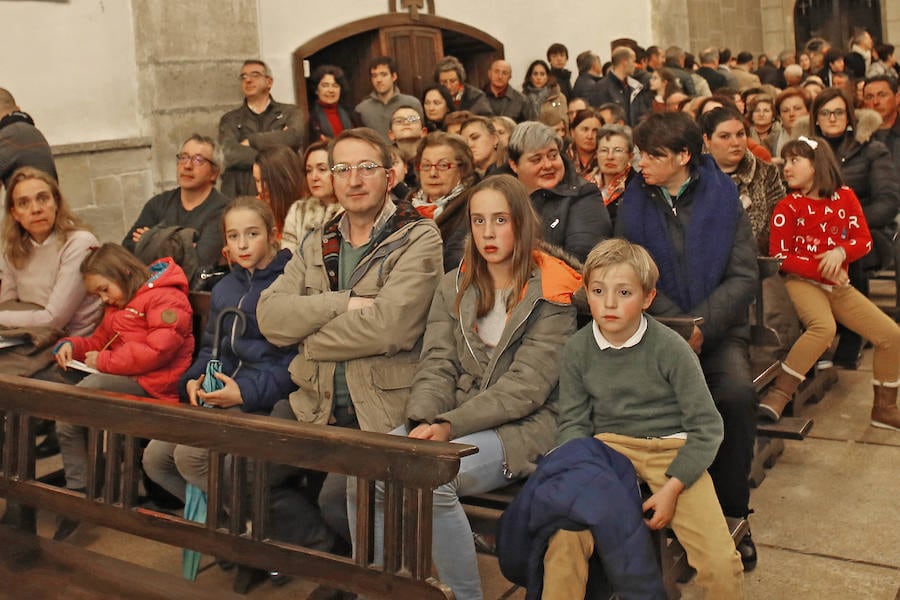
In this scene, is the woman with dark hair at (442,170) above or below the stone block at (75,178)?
below

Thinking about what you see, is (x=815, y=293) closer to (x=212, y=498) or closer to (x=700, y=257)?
(x=700, y=257)

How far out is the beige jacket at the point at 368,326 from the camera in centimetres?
379

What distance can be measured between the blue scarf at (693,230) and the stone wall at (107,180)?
205 inches

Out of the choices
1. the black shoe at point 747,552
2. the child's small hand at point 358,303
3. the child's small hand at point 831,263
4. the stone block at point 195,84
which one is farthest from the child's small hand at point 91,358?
the stone block at point 195,84

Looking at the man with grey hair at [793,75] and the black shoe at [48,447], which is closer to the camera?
the black shoe at [48,447]

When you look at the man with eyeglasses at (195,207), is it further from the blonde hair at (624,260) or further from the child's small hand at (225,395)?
the blonde hair at (624,260)

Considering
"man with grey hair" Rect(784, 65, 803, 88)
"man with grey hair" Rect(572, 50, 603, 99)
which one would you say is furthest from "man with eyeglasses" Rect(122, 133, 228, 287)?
"man with grey hair" Rect(784, 65, 803, 88)

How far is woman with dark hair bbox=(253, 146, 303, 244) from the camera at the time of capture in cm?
571

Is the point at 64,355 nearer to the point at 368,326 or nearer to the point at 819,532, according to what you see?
the point at 368,326

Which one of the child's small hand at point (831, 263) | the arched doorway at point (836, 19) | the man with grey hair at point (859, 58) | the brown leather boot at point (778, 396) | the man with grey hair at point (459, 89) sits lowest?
the brown leather boot at point (778, 396)

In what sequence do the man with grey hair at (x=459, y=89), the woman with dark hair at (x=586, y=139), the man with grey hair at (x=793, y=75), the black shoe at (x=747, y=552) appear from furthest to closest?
the man with grey hair at (x=793, y=75) < the man with grey hair at (x=459, y=89) < the woman with dark hair at (x=586, y=139) < the black shoe at (x=747, y=552)

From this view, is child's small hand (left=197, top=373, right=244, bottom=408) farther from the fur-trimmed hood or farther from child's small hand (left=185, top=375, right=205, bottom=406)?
the fur-trimmed hood

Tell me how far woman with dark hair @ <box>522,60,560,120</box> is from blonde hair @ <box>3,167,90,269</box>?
23.5 feet

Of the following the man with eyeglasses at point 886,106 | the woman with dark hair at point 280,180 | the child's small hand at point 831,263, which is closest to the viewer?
the child's small hand at point 831,263
